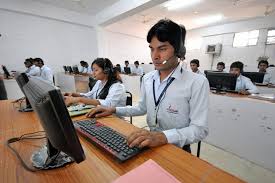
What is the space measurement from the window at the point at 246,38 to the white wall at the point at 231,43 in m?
0.16

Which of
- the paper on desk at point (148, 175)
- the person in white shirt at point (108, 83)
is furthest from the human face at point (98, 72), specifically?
the paper on desk at point (148, 175)

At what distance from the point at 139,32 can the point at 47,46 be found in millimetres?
5290

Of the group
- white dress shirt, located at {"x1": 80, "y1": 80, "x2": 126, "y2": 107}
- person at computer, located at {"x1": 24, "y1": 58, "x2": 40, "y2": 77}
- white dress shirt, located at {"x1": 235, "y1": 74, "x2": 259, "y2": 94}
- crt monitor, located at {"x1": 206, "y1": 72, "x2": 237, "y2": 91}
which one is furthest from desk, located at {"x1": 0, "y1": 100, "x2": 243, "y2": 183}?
person at computer, located at {"x1": 24, "y1": 58, "x2": 40, "y2": 77}

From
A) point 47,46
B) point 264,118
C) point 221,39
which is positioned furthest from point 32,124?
point 221,39

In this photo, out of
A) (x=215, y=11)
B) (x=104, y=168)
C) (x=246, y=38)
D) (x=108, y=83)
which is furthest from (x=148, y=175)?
(x=246, y=38)

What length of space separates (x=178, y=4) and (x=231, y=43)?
13.4 ft

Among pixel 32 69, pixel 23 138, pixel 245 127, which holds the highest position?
pixel 32 69

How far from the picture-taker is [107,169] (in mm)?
588

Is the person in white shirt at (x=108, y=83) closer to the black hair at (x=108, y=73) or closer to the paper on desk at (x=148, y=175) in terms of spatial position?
the black hair at (x=108, y=73)

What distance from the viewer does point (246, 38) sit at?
25.0 feet

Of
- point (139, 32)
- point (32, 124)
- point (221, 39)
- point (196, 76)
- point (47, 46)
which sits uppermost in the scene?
point (139, 32)

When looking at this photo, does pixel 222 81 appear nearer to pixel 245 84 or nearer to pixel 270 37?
pixel 245 84

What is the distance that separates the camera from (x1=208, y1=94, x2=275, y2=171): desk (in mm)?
1870

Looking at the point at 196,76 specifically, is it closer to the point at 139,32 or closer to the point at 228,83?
the point at 228,83
